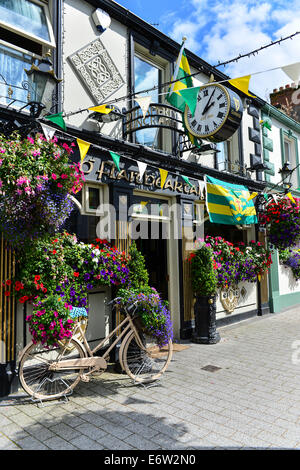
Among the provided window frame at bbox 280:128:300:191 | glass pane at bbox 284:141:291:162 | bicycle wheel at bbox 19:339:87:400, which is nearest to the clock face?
bicycle wheel at bbox 19:339:87:400

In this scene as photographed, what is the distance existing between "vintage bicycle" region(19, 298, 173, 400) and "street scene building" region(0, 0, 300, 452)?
1.28ft

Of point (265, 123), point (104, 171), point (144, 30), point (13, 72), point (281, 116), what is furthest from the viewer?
point (281, 116)

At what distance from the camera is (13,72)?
5.19 meters

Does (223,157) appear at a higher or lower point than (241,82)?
higher

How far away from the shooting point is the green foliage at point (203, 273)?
281 inches

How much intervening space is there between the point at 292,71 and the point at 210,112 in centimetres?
204

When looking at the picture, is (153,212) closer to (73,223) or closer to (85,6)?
(73,223)

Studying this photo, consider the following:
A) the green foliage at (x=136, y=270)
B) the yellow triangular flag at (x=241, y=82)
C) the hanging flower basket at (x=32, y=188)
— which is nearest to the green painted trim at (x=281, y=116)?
the yellow triangular flag at (x=241, y=82)

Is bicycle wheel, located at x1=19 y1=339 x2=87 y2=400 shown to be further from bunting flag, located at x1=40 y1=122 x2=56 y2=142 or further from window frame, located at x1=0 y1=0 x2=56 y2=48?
window frame, located at x1=0 y1=0 x2=56 y2=48

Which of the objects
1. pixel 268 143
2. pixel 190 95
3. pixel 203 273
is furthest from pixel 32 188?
pixel 268 143

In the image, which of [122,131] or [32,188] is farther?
[122,131]

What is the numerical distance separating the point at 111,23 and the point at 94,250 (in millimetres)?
4511

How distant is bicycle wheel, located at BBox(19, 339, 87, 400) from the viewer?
419 centimetres

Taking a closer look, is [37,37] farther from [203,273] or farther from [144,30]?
[203,273]
